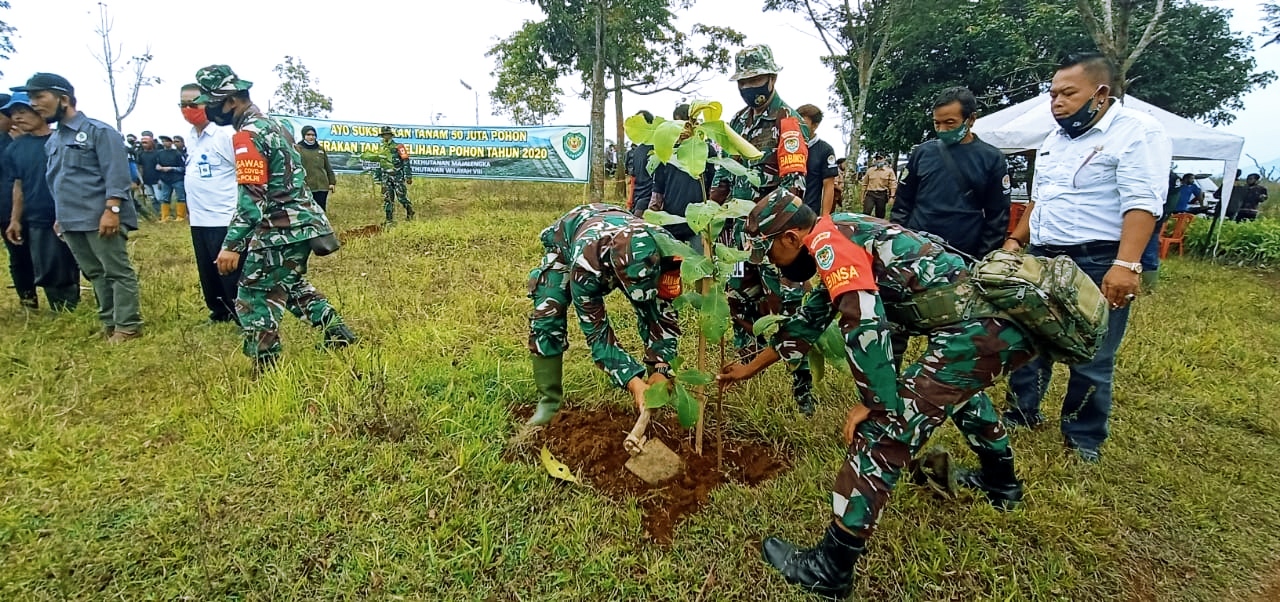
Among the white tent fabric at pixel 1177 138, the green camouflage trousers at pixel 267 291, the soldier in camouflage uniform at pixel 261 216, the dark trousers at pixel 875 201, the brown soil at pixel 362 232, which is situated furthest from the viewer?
the dark trousers at pixel 875 201

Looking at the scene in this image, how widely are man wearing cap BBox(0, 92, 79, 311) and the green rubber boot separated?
12.9 ft

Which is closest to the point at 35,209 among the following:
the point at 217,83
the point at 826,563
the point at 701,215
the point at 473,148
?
the point at 217,83

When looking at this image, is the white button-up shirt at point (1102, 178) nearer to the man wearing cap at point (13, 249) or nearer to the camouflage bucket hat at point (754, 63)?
the camouflage bucket hat at point (754, 63)

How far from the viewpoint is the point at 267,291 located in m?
3.21

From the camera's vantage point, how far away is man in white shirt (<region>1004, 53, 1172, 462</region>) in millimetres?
2189

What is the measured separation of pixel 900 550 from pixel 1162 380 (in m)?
2.64

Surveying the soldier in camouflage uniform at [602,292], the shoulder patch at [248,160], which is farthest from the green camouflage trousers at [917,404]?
the shoulder patch at [248,160]

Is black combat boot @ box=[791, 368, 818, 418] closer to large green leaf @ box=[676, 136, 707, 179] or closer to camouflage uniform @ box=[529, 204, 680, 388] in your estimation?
camouflage uniform @ box=[529, 204, 680, 388]

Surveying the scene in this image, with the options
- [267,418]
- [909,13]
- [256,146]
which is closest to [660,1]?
[909,13]

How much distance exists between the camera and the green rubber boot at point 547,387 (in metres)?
2.61

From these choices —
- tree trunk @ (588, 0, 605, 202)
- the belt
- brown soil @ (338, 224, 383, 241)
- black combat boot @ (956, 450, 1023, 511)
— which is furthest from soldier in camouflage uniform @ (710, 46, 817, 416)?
tree trunk @ (588, 0, 605, 202)

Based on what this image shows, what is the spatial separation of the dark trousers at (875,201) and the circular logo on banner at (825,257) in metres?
8.90

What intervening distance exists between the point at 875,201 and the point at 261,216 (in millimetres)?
9041

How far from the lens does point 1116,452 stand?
2.69m
